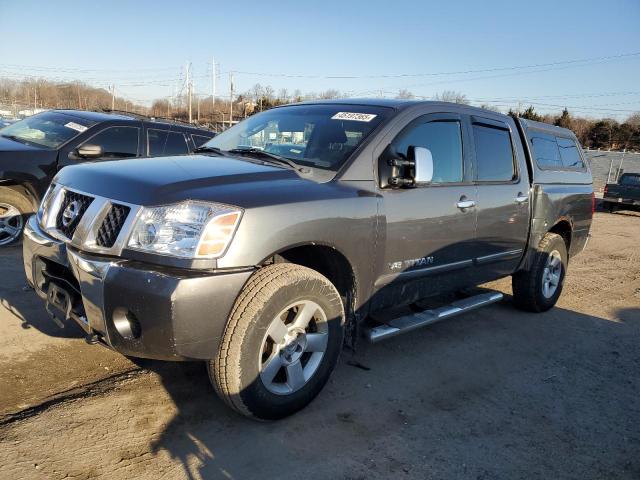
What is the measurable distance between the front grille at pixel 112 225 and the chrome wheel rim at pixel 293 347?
940 millimetres

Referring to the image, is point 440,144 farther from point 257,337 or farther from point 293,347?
point 257,337

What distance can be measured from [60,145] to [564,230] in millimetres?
6075

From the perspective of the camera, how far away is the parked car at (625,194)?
1709 cm

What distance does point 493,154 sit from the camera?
4.52m

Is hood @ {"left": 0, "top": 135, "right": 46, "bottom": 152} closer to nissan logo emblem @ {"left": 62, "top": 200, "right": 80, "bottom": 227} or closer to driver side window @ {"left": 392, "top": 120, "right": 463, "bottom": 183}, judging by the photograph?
nissan logo emblem @ {"left": 62, "top": 200, "right": 80, "bottom": 227}

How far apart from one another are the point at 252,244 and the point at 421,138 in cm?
179

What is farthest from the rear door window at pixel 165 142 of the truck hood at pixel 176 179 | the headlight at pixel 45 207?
the truck hood at pixel 176 179

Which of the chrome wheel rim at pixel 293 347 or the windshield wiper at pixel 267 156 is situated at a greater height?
the windshield wiper at pixel 267 156

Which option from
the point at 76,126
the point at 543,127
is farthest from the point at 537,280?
the point at 76,126

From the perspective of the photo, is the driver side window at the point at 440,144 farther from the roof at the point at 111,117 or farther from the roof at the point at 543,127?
the roof at the point at 111,117

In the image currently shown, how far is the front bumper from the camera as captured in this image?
241 cm

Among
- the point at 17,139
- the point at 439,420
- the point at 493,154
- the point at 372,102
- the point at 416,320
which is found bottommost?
the point at 439,420

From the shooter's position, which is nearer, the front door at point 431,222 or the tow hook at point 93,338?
the tow hook at point 93,338

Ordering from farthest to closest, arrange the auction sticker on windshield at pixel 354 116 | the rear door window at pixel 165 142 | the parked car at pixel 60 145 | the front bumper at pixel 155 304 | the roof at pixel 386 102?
the rear door window at pixel 165 142 → the parked car at pixel 60 145 → the roof at pixel 386 102 → the auction sticker on windshield at pixel 354 116 → the front bumper at pixel 155 304
